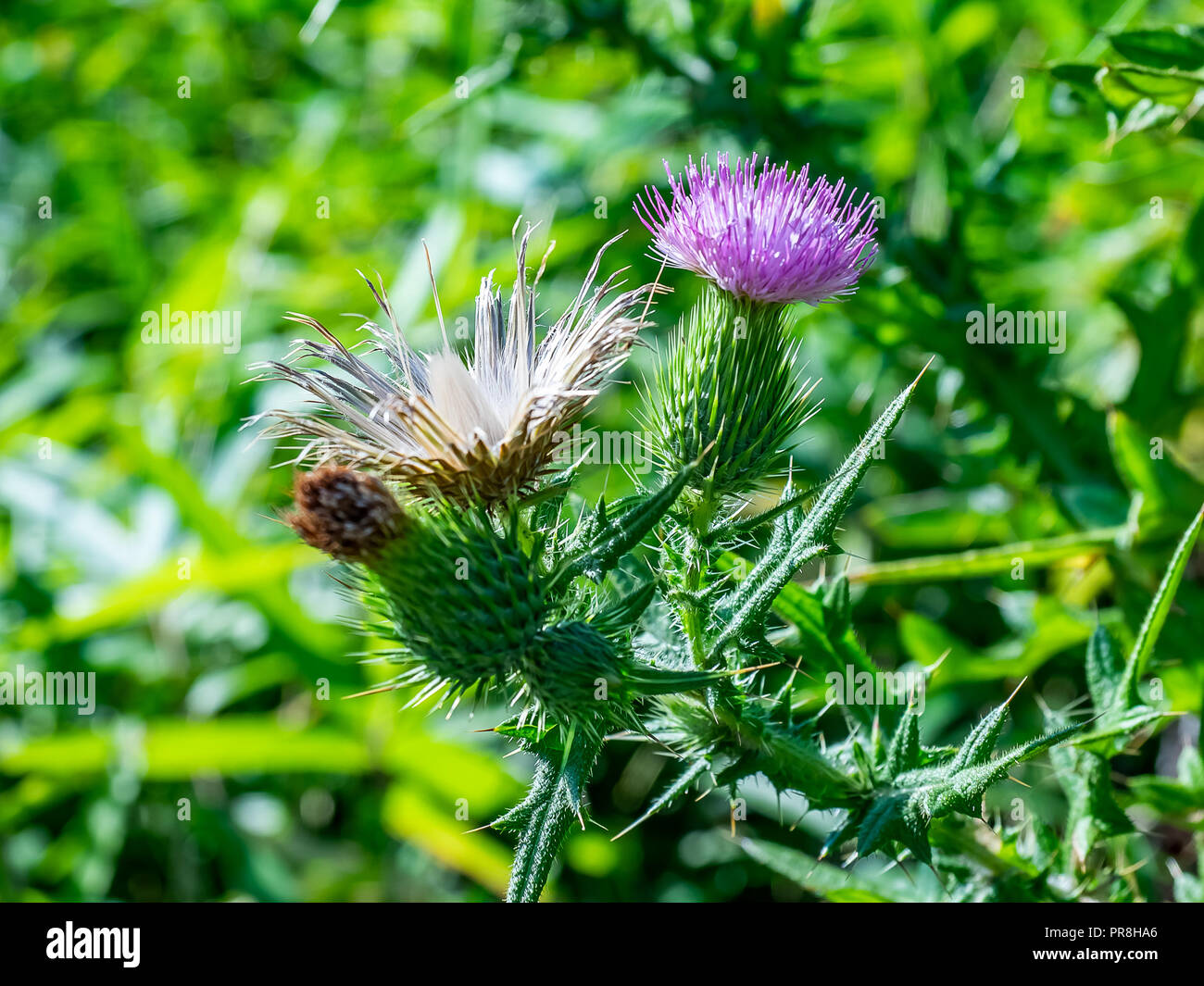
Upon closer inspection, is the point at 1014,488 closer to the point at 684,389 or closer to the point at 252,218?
the point at 684,389

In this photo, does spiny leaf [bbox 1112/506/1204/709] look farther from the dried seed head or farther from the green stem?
the dried seed head

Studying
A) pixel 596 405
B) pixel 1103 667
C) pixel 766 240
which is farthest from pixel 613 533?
pixel 596 405

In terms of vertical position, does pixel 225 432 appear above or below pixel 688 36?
below

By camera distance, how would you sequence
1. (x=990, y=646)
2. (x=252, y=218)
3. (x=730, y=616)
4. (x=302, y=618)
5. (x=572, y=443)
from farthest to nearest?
(x=252, y=218) < (x=302, y=618) < (x=990, y=646) < (x=572, y=443) < (x=730, y=616)

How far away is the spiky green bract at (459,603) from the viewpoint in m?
1.15

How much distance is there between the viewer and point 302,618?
297 centimetres

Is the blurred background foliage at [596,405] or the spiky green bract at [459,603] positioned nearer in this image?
the spiky green bract at [459,603]

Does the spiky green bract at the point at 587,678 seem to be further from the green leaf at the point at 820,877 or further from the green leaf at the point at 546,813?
the green leaf at the point at 820,877

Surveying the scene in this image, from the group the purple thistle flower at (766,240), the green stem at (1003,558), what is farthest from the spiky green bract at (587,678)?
the green stem at (1003,558)

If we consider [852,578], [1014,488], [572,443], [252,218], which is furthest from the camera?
[252,218]

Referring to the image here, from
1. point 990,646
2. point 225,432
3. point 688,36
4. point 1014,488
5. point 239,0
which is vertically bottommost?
point 990,646

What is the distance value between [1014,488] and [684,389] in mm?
1345

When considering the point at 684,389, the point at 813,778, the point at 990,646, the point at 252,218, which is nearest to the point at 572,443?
the point at 684,389

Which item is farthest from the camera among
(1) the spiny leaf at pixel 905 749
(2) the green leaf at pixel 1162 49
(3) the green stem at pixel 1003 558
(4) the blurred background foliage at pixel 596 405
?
(4) the blurred background foliage at pixel 596 405
